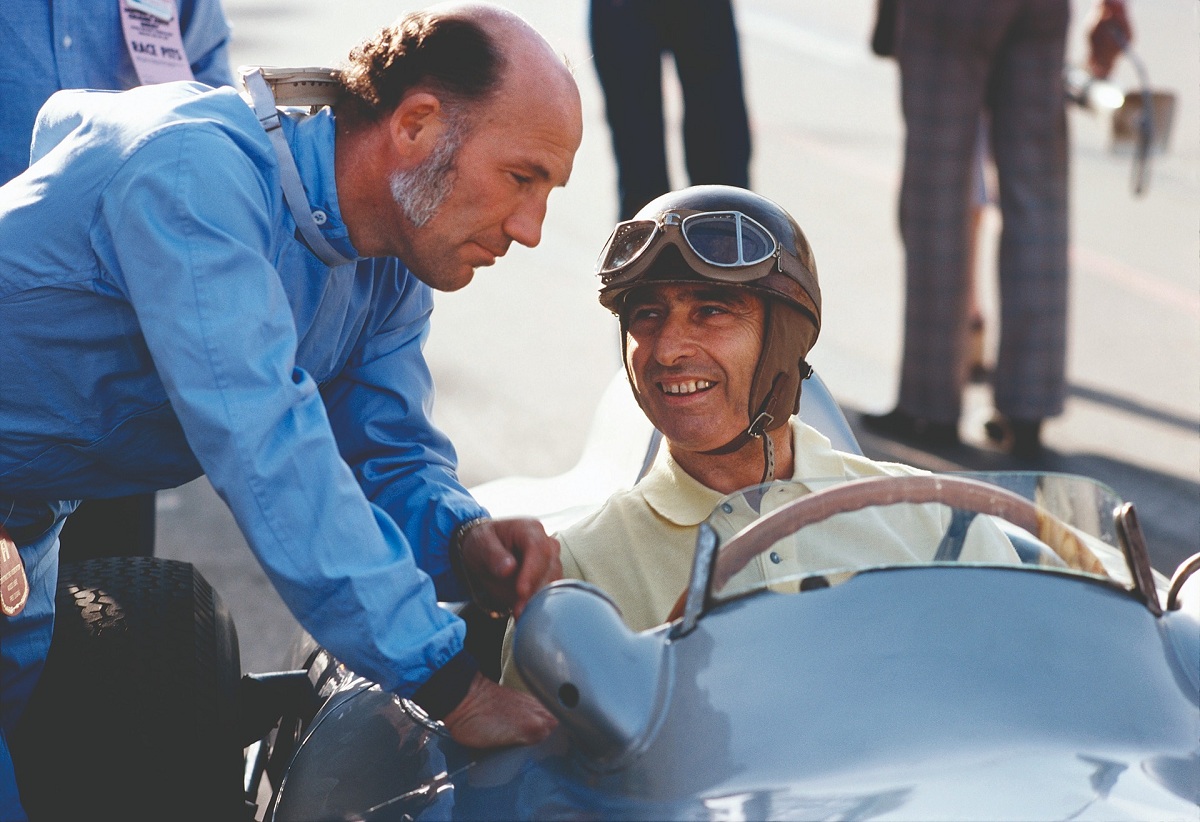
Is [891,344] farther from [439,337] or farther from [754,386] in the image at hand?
[754,386]

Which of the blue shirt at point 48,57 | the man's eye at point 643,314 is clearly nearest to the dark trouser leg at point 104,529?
the blue shirt at point 48,57

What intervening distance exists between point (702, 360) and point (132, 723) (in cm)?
112

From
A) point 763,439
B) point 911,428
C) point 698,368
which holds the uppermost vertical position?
point 698,368

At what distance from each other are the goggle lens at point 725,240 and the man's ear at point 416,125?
1.69 ft

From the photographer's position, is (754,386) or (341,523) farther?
(754,386)

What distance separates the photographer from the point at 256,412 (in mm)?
1863

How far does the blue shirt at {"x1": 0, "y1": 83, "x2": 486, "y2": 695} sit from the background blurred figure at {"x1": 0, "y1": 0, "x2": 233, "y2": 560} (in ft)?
2.69

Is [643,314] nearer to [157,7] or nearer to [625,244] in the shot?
[625,244]

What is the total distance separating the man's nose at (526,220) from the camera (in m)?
2.24

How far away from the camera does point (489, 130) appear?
2162 mm

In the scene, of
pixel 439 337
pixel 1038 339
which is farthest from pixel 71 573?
pixel 439 337

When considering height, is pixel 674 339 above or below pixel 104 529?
above

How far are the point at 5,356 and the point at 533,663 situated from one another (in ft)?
3.11

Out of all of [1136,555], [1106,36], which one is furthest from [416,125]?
[1106,36]
